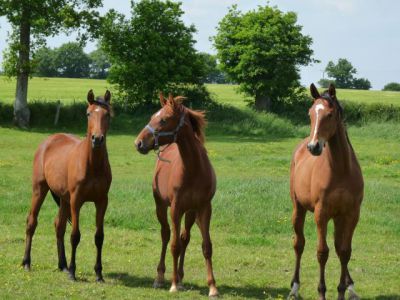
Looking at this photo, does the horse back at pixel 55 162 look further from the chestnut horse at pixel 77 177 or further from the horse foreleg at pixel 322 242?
the horse foreleg at pixel 322 242

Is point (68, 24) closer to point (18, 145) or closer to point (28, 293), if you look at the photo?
point (18, 145)

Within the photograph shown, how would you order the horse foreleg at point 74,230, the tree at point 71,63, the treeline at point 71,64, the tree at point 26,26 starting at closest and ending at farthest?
the horse foreleg at point 74,230, the tree at point 26,26, the treeline at point 71,64, the tree at point 71,63

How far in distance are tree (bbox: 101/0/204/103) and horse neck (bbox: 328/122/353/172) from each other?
3267 centimetres

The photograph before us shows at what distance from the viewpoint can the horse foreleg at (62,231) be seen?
33.7 ft

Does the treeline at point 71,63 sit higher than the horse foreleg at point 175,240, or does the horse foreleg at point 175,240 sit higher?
the treeline at point 71,63

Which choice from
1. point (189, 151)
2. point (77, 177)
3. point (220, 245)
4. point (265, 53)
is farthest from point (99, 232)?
point (265, 53)

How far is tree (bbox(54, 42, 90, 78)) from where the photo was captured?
106794mm

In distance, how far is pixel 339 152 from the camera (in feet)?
26.9

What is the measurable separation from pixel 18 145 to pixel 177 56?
1436cm

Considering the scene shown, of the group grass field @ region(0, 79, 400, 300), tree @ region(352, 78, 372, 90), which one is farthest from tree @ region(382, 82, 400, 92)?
grass field @ region(0, 79, 400, 300)

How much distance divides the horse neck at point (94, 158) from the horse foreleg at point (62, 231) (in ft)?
3.71

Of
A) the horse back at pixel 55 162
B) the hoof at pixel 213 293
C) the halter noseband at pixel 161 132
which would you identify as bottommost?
the hoof at pixel 213 293

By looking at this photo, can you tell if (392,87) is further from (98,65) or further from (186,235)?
(186,235)

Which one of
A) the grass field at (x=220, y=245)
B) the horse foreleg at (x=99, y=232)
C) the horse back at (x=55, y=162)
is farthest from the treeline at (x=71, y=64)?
the horse foreleg at (x=99, y=232)
